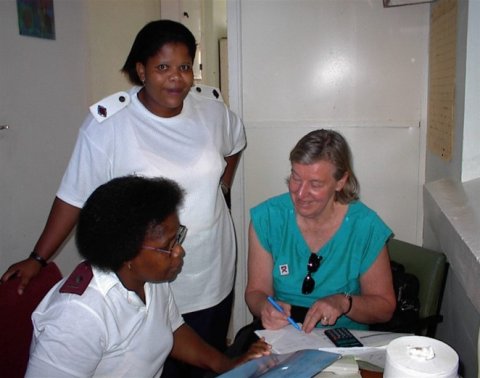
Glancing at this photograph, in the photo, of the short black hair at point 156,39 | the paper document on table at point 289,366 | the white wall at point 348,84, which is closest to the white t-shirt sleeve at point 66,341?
the paper document on table at point 289,366

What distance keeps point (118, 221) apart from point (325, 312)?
66 centimetres

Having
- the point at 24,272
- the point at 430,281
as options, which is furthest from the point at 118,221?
the point at 430,281

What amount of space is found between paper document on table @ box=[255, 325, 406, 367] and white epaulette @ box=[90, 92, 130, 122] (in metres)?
0.86

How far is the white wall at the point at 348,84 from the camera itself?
220 cm

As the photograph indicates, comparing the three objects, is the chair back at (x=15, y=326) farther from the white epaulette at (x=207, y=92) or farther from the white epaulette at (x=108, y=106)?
the white epaulette at (x=207, y=92)

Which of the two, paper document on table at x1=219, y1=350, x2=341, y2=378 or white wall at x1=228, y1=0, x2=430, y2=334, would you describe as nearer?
paper document on table at x1=219, y1=350, x2=341, y2=378

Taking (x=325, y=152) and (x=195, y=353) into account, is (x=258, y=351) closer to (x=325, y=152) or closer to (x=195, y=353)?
(x=195, y=353)

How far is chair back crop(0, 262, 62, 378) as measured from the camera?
1091mm

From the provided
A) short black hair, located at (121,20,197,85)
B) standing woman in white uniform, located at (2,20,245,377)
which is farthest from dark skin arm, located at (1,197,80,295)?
short black hair, located at (121,20,197,85)

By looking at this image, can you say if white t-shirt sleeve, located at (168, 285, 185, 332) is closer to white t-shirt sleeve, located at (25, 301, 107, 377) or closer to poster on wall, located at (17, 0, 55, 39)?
white t-shirt sleeve, located at (25, 301, 107, 377)

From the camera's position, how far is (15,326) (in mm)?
1118

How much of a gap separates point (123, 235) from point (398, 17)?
1.72 m

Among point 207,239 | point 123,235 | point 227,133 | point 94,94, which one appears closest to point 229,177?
point 227,133

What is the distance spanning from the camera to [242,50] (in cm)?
233
